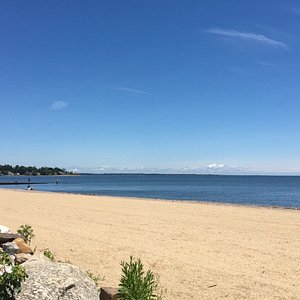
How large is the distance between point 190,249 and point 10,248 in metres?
5.26

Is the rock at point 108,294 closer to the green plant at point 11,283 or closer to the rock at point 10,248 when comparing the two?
the green plant at point 11,283

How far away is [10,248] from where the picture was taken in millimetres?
7535

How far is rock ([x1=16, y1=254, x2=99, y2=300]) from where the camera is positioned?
4898 millimetres

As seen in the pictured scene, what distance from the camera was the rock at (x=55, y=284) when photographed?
193 inches

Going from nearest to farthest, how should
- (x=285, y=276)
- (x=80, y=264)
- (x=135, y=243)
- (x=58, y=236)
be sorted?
(x=285, y=276) < (x=80, y=264) < (x=135, y=243) < (x=58, y=236)

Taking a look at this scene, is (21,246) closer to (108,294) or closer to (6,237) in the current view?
(6,237)

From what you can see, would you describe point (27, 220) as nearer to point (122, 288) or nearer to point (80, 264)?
point (80, 264)

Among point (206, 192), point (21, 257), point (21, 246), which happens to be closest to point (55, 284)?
point (21, 257)

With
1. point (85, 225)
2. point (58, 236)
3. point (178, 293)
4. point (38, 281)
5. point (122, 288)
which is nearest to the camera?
point (38, 281)

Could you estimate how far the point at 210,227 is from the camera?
15906 millimetres

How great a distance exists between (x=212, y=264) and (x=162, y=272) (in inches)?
56.4

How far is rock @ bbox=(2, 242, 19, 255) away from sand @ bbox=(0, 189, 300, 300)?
1.73m

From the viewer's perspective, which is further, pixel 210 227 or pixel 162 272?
pixel 210 227

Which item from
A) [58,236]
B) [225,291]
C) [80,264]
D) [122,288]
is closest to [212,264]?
[225,291]
